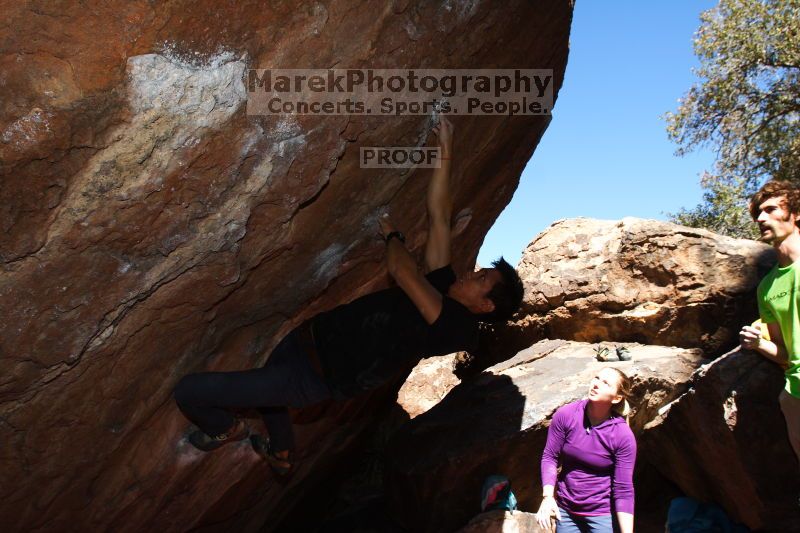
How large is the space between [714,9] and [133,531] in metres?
13.0

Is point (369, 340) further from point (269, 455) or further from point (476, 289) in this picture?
point (269, 455)

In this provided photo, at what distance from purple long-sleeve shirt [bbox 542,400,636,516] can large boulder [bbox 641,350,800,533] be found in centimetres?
149

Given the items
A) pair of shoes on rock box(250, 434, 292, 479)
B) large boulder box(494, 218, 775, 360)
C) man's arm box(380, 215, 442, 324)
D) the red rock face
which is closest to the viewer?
the red rock face

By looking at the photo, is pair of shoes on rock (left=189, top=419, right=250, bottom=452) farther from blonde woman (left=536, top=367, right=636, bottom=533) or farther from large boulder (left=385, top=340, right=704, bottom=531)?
large boulder (left=385, top=340, right=704, bottom=531)

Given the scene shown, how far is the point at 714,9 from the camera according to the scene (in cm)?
1232

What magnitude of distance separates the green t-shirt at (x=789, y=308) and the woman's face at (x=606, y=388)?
95cm

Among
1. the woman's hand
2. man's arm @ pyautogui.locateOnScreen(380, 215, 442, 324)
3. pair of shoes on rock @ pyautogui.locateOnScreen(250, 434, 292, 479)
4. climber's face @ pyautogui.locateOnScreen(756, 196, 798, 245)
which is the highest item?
man's arm @ pyautogui.locateOnScreen(380, 215, 442, 324)

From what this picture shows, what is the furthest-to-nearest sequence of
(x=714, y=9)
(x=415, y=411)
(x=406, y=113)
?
(x=714, y=9)
(x=415, y=411)
(x=406, y=113)

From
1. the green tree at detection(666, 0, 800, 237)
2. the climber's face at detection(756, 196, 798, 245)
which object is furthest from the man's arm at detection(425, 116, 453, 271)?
the green tree at detection(666, 0, 800, 237)

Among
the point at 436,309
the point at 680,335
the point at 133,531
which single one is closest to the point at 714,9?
the point at 680,335

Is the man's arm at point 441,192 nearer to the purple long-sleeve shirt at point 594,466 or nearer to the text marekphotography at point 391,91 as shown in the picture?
the text marekphotography at point 391,91

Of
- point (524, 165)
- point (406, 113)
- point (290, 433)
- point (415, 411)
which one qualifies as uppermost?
point (406, 113)

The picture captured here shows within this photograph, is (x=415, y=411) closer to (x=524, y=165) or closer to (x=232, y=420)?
(x=524, y=165)

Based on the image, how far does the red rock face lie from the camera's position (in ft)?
8.14
